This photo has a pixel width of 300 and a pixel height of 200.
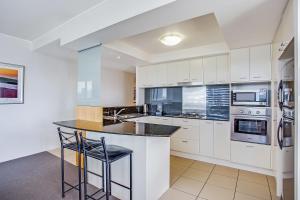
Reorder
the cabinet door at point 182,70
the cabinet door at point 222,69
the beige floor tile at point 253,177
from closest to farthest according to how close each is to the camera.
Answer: the beige floor tile at point 253,177 < the cabinet door at point 222,69 < the cabinet door at point 182,70

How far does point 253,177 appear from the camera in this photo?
103 inches

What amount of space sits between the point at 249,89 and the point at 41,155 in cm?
447

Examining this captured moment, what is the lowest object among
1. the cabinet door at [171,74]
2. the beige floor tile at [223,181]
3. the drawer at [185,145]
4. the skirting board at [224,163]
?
the beige floor tile at [223,181]

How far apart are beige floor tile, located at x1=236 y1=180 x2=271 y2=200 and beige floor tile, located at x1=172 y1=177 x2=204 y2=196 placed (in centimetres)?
53

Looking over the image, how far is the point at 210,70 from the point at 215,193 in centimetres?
233

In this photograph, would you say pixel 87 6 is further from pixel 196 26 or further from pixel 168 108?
pixel 168 108

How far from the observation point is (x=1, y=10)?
2283 mm

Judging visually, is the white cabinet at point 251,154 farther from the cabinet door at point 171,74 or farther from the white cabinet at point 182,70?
the cabinet door at point 171,74

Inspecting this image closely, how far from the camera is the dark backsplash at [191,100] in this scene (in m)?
3.64

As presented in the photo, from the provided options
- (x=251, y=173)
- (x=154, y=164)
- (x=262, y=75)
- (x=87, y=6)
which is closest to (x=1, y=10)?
(x=87, y=6)

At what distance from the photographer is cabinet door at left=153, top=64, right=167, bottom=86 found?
4.09 meters

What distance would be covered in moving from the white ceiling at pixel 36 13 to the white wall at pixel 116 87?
2.34 meters

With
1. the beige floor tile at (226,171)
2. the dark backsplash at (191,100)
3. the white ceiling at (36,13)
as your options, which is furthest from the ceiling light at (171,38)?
the beige floor tile at (226,171)

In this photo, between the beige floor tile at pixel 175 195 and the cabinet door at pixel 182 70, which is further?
the cabinet door at pixel 182 70
